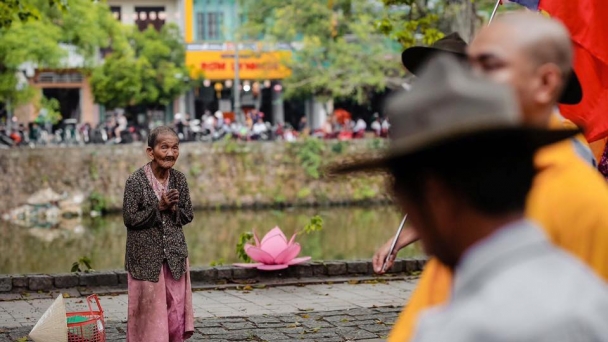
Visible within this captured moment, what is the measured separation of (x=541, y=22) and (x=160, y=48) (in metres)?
40.5

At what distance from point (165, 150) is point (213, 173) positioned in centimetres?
2562

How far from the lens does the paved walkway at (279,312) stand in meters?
7.96

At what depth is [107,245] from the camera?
21.8 m

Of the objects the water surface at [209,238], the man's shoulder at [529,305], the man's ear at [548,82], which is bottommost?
the water surface at [209,238]

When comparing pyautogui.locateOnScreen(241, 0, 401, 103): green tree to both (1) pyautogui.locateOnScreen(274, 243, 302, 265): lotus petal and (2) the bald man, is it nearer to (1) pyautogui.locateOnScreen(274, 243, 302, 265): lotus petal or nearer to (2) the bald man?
(1) pyautogui.locateOnScreen(274, 243, 302, 265): lotus petal

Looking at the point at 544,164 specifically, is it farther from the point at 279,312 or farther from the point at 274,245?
the point at 274,245

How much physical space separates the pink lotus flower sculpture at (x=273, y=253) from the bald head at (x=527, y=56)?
8448 millimetres

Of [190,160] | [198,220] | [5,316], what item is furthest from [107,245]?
[5,316]

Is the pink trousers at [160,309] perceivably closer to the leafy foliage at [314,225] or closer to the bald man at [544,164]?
the bald man at [544,164]

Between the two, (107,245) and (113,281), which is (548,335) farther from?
(107,245)

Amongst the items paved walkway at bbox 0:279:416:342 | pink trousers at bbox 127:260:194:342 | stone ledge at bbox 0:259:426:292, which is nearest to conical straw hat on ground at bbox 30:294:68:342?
pink trousers at bbox 127:260:194:342

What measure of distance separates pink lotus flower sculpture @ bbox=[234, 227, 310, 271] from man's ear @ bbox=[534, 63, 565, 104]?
8415mm

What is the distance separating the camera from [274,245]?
1068cm

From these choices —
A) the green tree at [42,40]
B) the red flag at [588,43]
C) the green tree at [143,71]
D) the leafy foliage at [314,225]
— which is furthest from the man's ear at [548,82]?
the green tree at [143,71]
